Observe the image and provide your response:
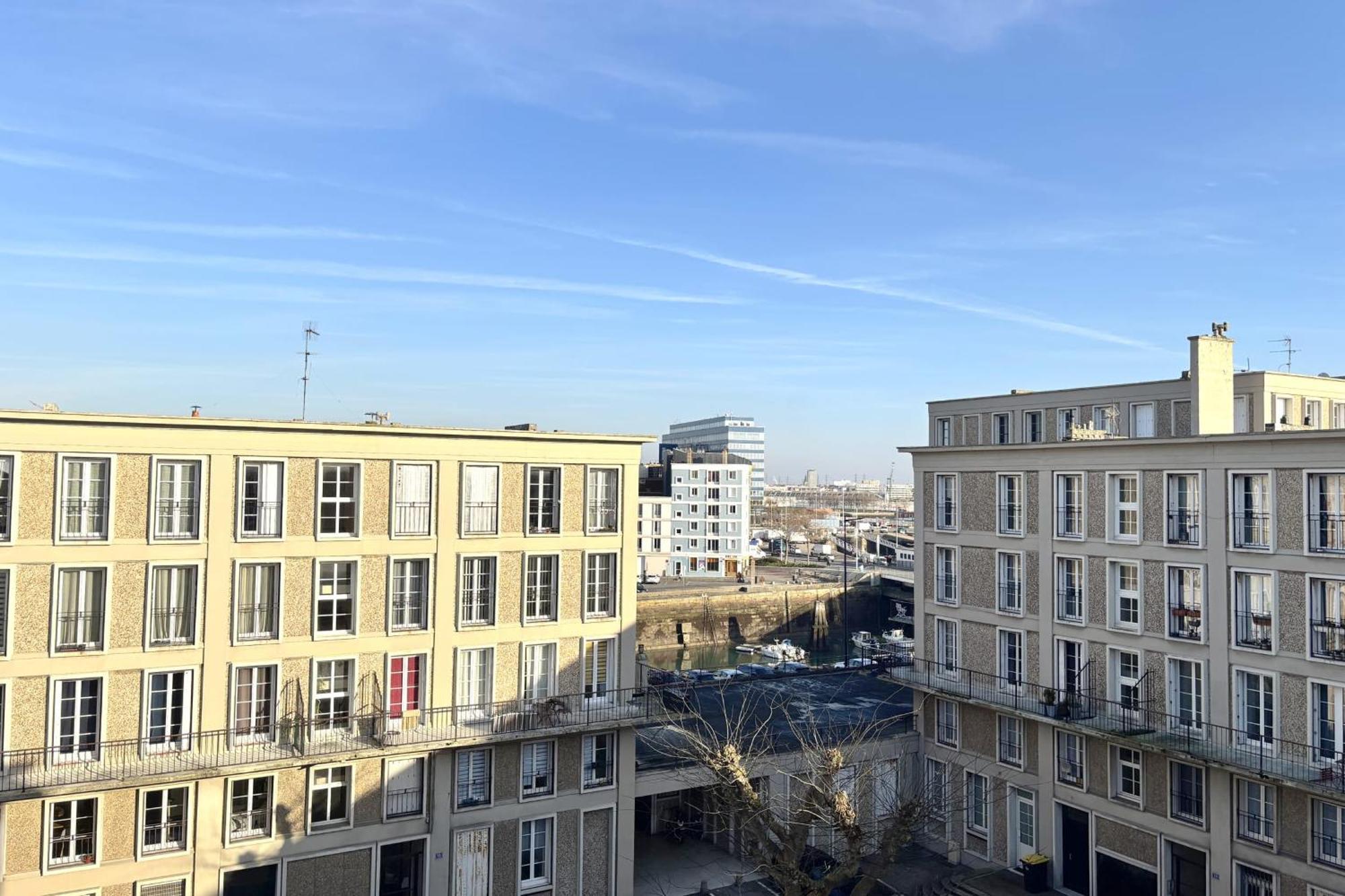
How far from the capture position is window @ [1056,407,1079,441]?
43.0 m

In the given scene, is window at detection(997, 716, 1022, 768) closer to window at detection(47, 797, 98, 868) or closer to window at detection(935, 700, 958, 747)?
window at detection(935, 700, 958, 747)

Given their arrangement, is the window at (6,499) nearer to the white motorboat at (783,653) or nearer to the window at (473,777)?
the window at (473,777)

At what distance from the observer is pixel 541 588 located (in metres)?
26.2

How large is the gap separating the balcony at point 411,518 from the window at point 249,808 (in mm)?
6398

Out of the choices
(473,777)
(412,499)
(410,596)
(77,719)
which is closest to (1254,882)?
(473,777)

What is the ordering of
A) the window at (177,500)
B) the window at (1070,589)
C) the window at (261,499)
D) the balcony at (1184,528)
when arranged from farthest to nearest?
the window at (1070,589)
the balcony at (1184,528)
the window at (261,499)
the window at (177,500)

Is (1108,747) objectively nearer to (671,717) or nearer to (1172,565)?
(1172,565)

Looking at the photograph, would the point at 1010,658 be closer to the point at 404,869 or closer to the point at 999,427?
the point at 404,869

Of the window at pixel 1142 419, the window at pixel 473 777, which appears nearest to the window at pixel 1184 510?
the window at pixel 1142 419

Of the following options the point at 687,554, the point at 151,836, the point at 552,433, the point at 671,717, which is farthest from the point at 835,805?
the point at 687,554

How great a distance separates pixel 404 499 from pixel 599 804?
9.71 meters

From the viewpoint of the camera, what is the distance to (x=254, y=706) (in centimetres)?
2270

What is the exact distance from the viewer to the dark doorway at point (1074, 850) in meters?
27.4

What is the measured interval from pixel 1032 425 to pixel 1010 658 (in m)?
17.7
